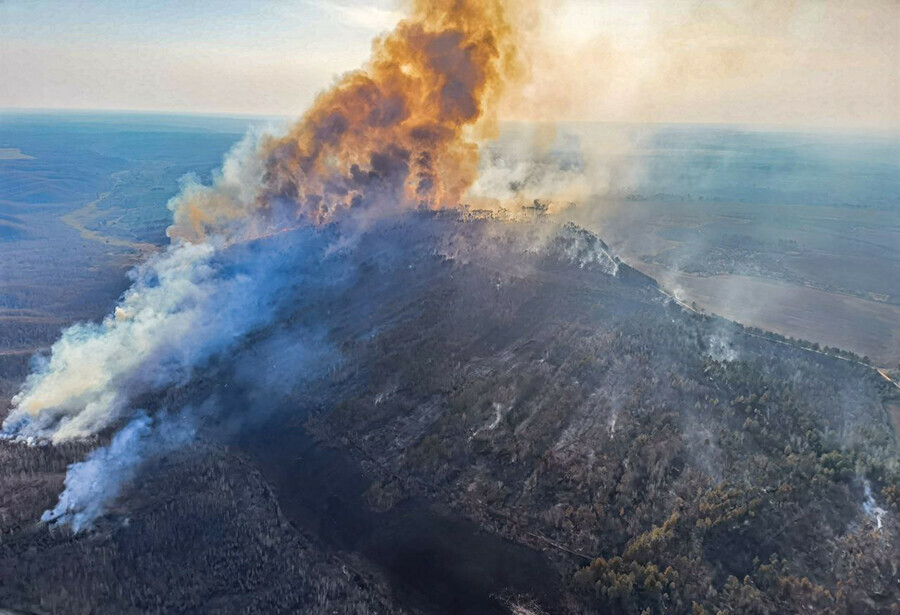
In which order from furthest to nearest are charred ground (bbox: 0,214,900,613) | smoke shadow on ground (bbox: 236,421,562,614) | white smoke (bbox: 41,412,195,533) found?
white smoke (bbox: 41,412,195,533) → smoke shadow on ground (bbox: 236,421,562,614) → charred ground (bbox: 0,214,900,613)

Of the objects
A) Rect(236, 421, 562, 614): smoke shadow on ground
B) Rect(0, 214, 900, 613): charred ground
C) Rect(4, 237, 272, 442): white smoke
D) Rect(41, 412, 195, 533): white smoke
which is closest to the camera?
Rect(0, 214, 900, 613): charred ground

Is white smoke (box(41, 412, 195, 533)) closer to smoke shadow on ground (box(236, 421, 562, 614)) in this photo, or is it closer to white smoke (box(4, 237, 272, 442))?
white smoke (box(4, 237, 272, 442))

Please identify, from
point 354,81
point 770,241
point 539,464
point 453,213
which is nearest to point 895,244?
point 770,241

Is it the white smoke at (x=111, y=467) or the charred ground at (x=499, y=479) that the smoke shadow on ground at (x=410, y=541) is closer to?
the charred ground at (x=499, y=479)

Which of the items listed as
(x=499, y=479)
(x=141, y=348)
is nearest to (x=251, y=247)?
(x=141, y=348)

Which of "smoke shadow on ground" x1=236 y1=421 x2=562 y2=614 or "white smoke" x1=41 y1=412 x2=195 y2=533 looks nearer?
"smoke shadow on ground" x1=236 y1=421 x2=562 y2=614

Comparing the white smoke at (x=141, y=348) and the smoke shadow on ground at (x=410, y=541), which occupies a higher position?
the white smoke at (x=141, y=348)

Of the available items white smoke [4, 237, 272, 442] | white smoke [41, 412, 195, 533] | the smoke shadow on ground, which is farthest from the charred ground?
white smoke [4, 237, 272, 442]

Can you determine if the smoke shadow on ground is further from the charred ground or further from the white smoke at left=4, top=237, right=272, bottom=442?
the white smoke at left=4, top=237, right=272, bottom=442

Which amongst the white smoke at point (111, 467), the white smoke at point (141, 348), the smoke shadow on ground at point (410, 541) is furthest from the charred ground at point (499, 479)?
the white smoke at point (141, 348)

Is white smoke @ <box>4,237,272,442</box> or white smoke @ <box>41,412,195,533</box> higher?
white smoke @ <box>4,237,272,442</box>

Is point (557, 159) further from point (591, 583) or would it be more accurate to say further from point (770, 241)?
point (591, 583)

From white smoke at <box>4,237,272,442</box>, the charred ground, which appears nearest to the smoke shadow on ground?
the charred ground
